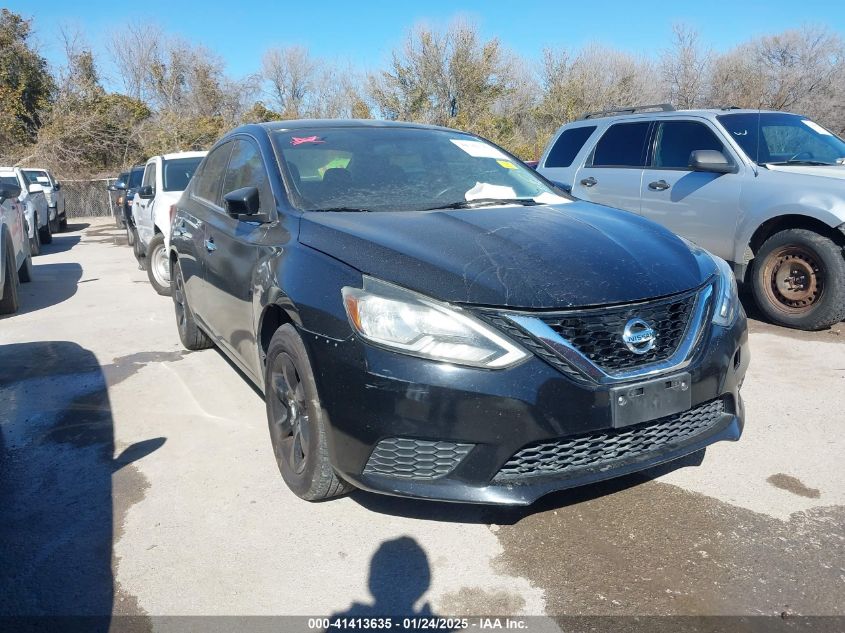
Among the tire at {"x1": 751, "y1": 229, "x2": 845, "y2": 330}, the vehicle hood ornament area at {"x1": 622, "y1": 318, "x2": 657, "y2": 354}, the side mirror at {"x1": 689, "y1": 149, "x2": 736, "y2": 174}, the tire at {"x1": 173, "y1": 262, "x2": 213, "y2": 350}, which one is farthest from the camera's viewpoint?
the side mirror at {"x1": 689, "y1": 149, "x2": 736, "y2": 174}

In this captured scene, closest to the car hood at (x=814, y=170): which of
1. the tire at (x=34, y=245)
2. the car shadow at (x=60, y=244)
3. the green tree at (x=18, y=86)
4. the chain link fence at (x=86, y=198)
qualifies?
the car shadow at (x=60, y=244)

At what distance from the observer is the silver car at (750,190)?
18.8 ft

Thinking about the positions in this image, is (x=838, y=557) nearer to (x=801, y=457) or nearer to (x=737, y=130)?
(x=801, y=457)

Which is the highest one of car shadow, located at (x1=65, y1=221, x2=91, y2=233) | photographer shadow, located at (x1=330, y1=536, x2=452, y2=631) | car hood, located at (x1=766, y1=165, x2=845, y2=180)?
car hood, located at (x1=766, y1=165, x2=845, y2=180)

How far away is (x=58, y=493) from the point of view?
3406 mm

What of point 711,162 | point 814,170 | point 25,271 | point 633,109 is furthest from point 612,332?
point 25,271

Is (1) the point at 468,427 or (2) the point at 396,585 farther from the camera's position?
(2) the point at 396,585

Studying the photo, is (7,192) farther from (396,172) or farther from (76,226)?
(76,226)

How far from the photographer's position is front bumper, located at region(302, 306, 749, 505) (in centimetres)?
245

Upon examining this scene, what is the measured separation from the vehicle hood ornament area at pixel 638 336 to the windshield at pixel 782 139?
175 inches

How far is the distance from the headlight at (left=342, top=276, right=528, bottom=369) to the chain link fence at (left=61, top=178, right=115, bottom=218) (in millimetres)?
24809

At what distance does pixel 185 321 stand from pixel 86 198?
22207 mm

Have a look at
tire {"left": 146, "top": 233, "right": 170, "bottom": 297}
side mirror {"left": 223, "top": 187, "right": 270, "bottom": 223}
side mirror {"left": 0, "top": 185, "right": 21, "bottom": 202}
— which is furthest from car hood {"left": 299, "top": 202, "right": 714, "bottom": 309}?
side mirror {"left": 0, "top": 185, "right": 21, "bottom": 202}

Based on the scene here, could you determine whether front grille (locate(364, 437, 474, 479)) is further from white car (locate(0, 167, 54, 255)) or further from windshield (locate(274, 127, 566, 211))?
white car (locate(0, 167, 54, 255))
